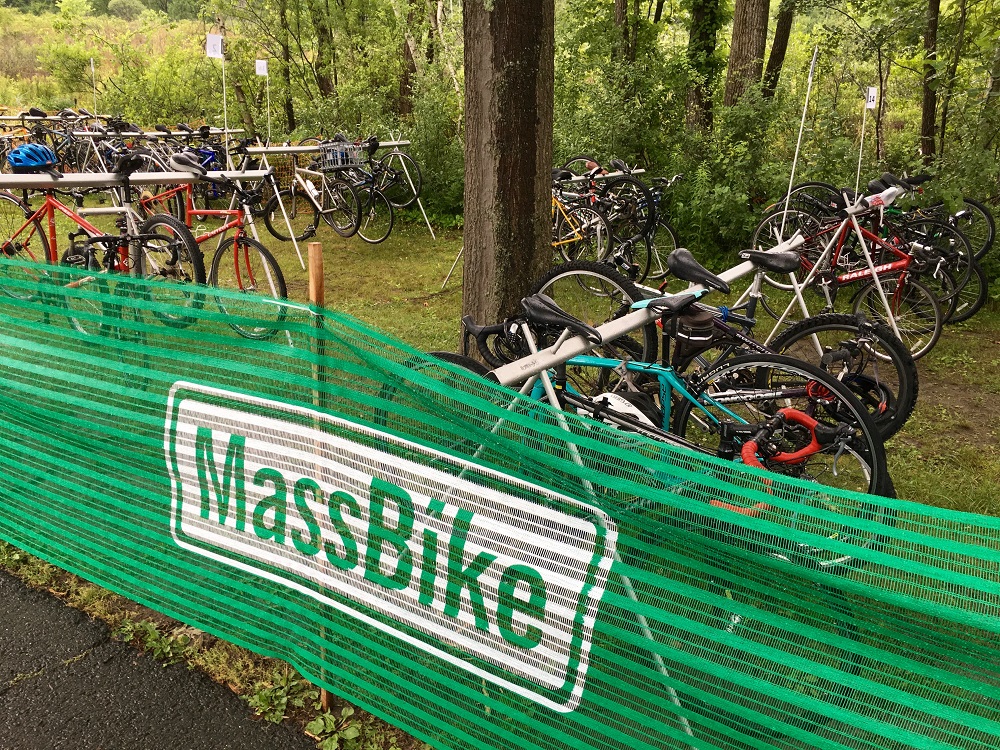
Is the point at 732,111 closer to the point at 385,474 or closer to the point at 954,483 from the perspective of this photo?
the point at 954,483

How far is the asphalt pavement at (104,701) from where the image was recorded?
2.37 m

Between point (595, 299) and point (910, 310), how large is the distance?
2.84m

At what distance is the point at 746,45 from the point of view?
8930 mm

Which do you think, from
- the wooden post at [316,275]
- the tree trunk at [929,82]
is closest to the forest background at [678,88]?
the tree trunk at [929,82]

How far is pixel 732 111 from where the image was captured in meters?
7.93

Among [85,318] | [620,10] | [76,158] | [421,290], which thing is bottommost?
[421,290]

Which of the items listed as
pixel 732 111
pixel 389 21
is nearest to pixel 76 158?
pixel 389 21

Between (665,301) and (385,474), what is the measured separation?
5.26 feet

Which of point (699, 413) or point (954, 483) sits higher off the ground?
point (699, 413)

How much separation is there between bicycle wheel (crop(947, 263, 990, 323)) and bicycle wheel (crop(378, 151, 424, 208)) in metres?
5.90

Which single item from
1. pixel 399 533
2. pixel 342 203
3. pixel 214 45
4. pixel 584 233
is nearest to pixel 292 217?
pixel 342 203

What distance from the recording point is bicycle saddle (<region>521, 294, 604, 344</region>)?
118 inches

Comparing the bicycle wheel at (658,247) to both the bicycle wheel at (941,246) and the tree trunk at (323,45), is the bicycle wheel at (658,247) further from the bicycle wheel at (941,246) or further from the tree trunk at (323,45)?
the tree trunk at (323,45)

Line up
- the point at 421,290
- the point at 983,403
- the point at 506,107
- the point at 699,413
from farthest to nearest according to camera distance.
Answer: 1. the point at 421,290
2. the point at 983,403
3. the point at 506,107
4. the point at 699,413
